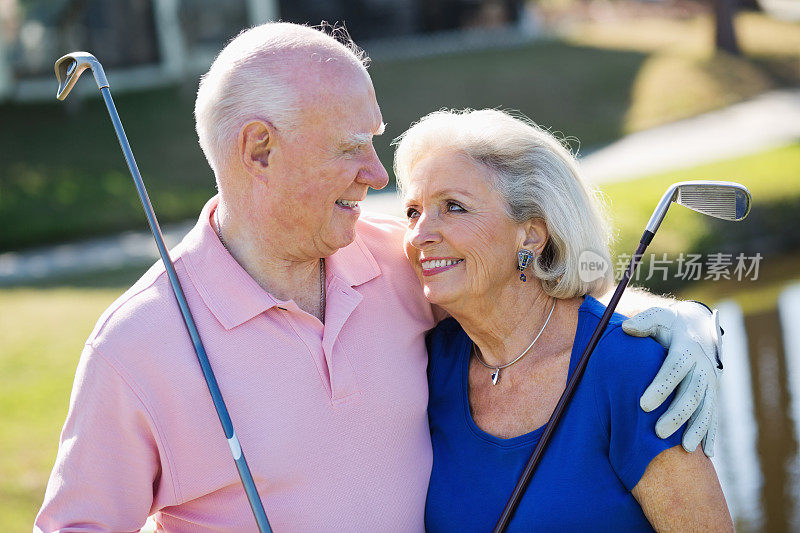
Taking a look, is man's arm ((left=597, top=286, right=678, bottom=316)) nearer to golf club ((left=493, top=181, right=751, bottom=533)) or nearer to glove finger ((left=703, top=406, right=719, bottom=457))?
golf club ((left=493, top=181, right=751, bottom=533))

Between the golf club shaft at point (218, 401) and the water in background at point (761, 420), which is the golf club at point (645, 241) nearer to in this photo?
the golf club shaft at point (218, 401)

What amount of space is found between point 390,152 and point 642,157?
3518mm

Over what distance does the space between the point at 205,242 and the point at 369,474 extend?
2.31 ft

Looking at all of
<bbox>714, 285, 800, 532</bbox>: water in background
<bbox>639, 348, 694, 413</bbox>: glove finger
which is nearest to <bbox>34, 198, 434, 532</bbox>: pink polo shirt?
<bbox>639, 348, 694, 413</bbox>: glove finger

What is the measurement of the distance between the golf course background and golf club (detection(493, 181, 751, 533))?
3.02 m

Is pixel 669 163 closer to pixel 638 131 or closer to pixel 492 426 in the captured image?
pixel 638 131

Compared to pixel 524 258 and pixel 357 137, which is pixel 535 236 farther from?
pixel 357 137

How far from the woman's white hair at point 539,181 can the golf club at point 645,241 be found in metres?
0.17

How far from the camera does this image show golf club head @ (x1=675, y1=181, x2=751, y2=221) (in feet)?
7.80

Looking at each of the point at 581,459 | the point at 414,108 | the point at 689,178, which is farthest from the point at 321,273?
the point at 414,108

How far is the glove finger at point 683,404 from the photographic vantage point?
2137 mm

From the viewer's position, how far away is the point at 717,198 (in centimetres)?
242

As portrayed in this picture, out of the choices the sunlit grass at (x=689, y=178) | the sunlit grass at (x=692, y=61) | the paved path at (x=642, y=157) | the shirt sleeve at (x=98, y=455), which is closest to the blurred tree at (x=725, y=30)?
the sunlit grass at (x=692, y=61)

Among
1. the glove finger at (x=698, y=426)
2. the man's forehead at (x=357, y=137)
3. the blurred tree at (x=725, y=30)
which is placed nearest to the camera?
the glove finger at (x=698, y=426)
